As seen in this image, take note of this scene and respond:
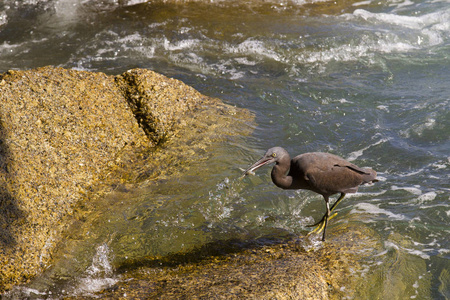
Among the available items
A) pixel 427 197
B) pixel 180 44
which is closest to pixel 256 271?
pixel 427 197

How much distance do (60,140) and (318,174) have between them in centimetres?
272

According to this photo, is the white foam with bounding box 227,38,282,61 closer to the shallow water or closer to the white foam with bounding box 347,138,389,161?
the shallow water

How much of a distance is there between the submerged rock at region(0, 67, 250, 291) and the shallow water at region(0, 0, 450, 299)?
0.32 m

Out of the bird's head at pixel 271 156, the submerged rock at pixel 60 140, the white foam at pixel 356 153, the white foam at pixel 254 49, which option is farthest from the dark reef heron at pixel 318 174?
Answer: the white foam at pixel 254 49

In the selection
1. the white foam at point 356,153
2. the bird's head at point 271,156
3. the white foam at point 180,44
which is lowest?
the white foam at point 356,153

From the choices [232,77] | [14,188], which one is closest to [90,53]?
[232,77]

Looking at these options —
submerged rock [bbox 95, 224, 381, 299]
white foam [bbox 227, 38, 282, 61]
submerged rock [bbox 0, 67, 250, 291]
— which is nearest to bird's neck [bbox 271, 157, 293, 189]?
submerged rock [bbox 95, 224, 381, 299]

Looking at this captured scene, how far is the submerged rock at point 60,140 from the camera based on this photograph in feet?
13.0

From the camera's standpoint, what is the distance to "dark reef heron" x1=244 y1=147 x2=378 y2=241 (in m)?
4.58

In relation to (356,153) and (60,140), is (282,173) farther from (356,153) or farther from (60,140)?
(60,140)

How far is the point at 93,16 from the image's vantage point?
1127 cm

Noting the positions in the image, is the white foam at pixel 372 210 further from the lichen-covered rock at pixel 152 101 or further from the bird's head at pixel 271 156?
the lichen-covered rock at pixel 152 101

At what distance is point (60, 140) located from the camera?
4672mm

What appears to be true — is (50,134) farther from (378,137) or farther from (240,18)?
(240,18)
